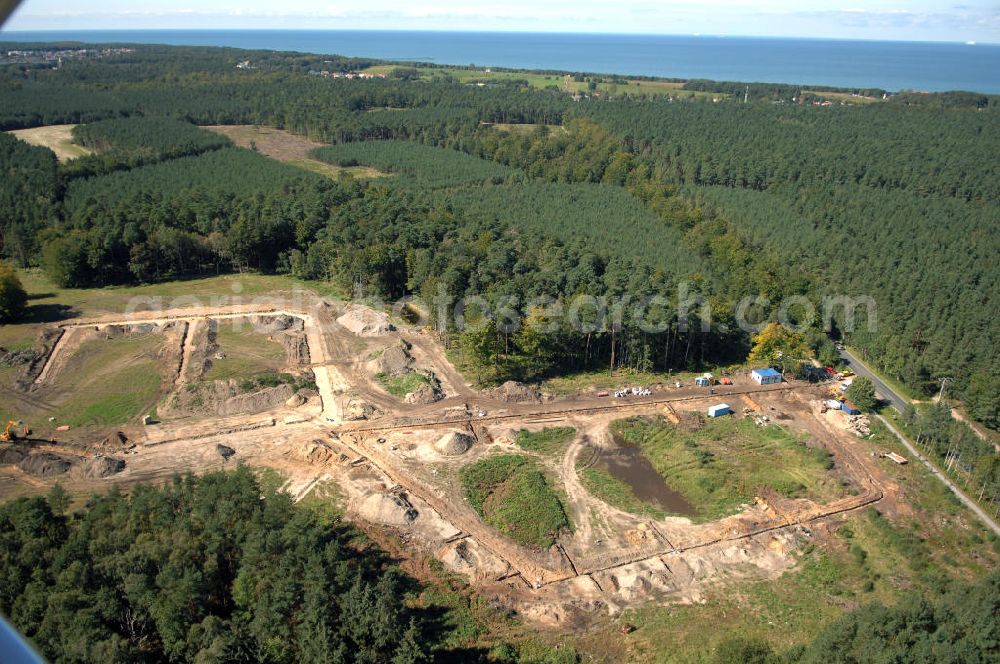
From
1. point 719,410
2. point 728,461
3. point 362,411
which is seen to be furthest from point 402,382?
point 728,461

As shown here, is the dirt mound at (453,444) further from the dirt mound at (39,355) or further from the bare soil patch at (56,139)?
the bare soil patch at (56,139)

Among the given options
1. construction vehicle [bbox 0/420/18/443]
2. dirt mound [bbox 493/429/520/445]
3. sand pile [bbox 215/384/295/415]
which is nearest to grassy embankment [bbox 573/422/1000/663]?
dirt mound [bbox 493/429/520/445]

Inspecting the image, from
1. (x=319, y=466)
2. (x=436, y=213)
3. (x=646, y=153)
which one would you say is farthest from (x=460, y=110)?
(x=319, y=466)

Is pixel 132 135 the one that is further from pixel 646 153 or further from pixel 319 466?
pixel 319 466

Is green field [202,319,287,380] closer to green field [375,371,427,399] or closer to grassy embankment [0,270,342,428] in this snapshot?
grassy embankment [0,270,342,428]

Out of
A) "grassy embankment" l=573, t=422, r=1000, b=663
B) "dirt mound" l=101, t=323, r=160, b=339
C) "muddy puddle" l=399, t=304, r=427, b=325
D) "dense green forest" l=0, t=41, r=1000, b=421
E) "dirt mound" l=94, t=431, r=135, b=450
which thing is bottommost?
"grassy embankment" l=573, t=422, r=1000, b=663

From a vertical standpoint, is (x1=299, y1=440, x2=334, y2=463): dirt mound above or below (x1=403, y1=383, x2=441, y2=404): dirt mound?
below

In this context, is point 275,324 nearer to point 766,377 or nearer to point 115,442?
point 115,442
